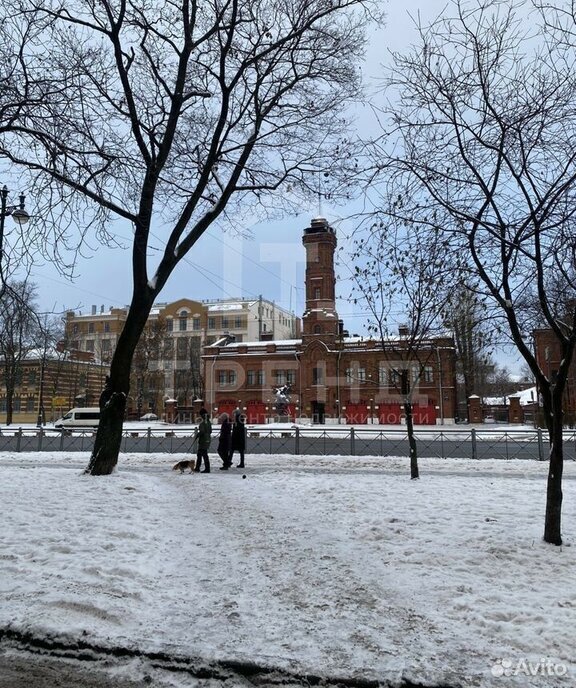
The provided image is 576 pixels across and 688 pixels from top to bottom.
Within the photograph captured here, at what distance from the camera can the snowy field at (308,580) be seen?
13.0 ft

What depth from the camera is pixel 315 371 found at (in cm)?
6047

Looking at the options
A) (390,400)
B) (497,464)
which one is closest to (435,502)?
(497,464)

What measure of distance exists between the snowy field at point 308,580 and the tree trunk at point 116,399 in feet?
6.36

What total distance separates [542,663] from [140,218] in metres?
10.9

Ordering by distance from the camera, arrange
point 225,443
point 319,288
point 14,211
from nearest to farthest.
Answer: point 14,211 < point 225,443 < point 319,288

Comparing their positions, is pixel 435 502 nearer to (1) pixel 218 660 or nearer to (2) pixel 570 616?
(2) pixel 570 616

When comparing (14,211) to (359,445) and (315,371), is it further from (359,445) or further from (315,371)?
(315,371)

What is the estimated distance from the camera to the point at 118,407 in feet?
40.7

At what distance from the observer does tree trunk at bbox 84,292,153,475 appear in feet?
39.3

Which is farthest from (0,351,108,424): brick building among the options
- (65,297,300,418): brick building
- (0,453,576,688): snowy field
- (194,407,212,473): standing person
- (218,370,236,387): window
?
(0,453,576,688): snowy field

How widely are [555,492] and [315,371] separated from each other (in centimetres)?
5391

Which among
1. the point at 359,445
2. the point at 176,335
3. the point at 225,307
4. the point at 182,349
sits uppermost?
the point at 225,307

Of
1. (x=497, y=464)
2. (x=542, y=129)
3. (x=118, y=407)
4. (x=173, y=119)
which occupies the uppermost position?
(x=173, y=119)

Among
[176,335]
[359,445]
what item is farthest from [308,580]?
[176,335]
